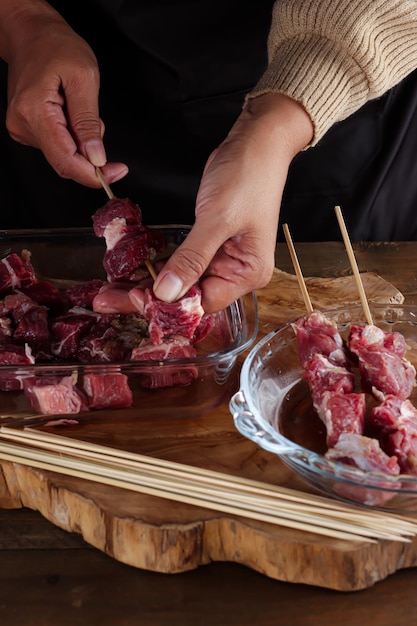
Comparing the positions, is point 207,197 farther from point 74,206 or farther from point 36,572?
point 74,206

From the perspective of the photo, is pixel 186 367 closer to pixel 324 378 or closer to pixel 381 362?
pixel 324 378

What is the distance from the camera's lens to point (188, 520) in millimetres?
1586

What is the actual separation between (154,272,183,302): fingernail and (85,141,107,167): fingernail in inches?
19.4

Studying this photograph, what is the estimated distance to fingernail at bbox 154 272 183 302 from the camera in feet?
5.64

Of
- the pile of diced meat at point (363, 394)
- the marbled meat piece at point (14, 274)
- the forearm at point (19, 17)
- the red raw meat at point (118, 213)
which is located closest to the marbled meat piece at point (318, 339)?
the pile of diced meat at point (363, 394)

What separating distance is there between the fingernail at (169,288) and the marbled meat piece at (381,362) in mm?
443

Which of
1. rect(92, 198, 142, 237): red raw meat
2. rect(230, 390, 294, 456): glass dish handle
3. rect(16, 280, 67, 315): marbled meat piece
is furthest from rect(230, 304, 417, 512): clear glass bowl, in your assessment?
rect(16, 280, 67, 315): marbled meat piece

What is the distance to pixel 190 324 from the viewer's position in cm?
185

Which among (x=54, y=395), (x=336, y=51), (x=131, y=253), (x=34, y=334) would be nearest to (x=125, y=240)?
(x=131, y=253)

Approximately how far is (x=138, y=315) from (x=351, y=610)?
902 mm

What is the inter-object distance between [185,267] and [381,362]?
0.49m

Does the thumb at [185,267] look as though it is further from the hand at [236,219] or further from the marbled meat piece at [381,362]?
the marbled meat piece at [381,362]

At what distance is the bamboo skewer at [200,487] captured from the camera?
5.08ft

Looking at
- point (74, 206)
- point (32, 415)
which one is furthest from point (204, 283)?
point (74, 206)
